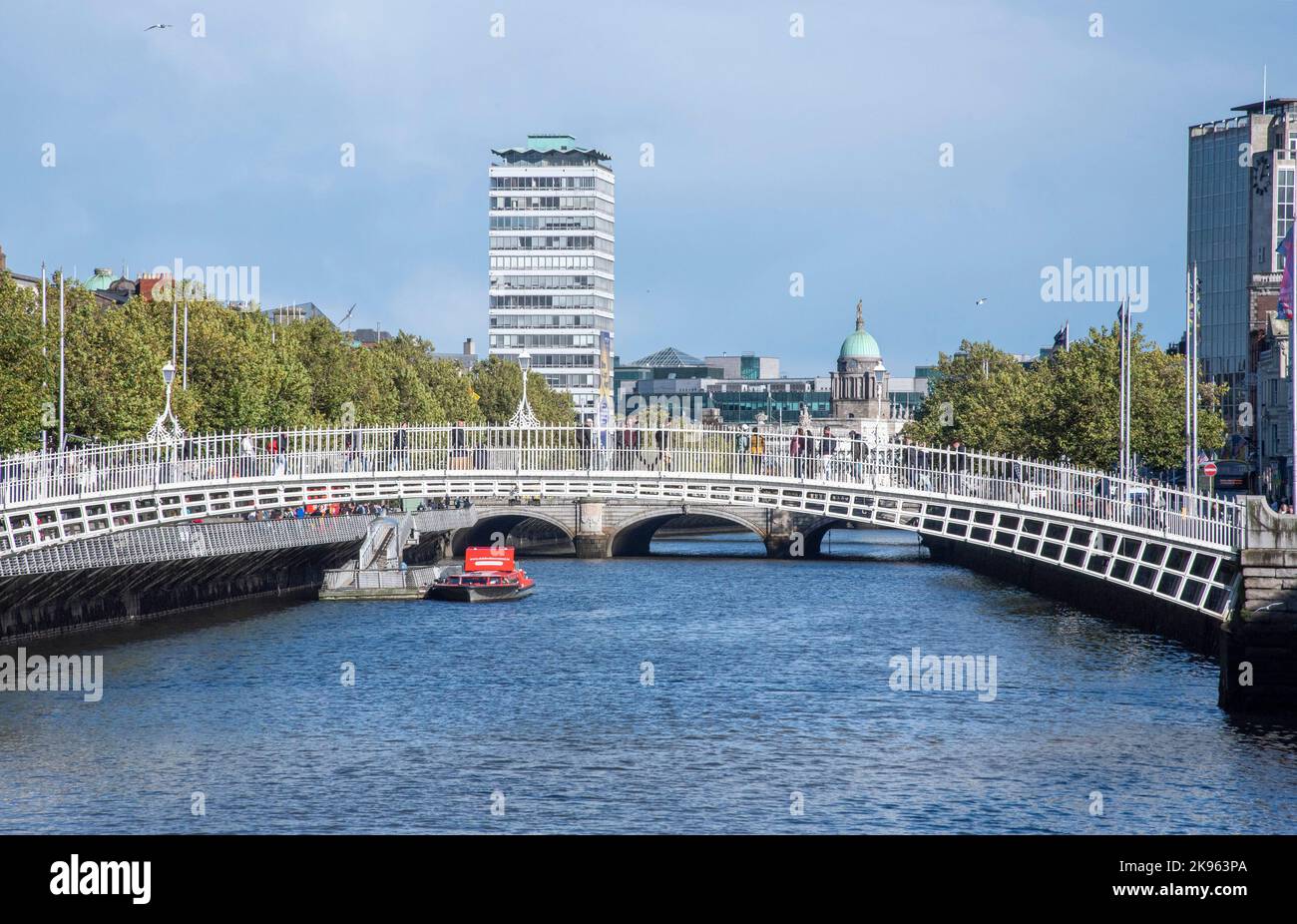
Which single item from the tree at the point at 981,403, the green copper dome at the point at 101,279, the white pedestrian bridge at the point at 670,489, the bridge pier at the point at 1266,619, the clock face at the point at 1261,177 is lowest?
the bridge pier at the point at 1266,619

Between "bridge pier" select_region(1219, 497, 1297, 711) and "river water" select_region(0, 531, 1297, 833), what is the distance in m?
1.27

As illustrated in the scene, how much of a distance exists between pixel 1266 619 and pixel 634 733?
53.7 feet

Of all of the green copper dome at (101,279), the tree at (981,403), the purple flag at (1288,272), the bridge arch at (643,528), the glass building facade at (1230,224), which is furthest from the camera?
the glass building facade at (1230,224)

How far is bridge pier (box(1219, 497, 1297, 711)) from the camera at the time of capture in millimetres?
47500

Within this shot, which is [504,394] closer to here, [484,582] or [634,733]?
[484,582]

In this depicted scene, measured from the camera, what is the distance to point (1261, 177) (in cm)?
15650

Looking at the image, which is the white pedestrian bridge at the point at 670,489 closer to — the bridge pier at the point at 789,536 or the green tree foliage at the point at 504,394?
the bridge pier at the point at 789,536

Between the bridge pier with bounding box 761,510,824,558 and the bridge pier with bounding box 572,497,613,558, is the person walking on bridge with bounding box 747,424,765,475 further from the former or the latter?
the bridge pier with bounding box 572,497,613,558

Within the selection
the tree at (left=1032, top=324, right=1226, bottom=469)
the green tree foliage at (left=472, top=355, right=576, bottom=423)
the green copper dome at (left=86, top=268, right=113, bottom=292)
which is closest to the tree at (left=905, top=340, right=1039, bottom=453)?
the tree at (left=1032, top=324, right=1226, bottom=469)

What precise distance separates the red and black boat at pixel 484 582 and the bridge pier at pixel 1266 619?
50.0 metres

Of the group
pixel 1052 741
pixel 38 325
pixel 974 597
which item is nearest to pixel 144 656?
pixel 38 325

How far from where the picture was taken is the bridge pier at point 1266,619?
1870 inches

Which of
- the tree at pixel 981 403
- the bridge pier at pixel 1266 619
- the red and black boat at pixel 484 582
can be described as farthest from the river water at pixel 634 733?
the tree at pixel 981 403

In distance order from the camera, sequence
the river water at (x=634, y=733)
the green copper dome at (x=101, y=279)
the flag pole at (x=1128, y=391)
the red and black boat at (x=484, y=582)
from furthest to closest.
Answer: the green copper dome at (x=101, y=279), the red and black boat at (x=484, y=582), the flag pole at (x=1128, y=391), the river water at (x=634, y=733)
